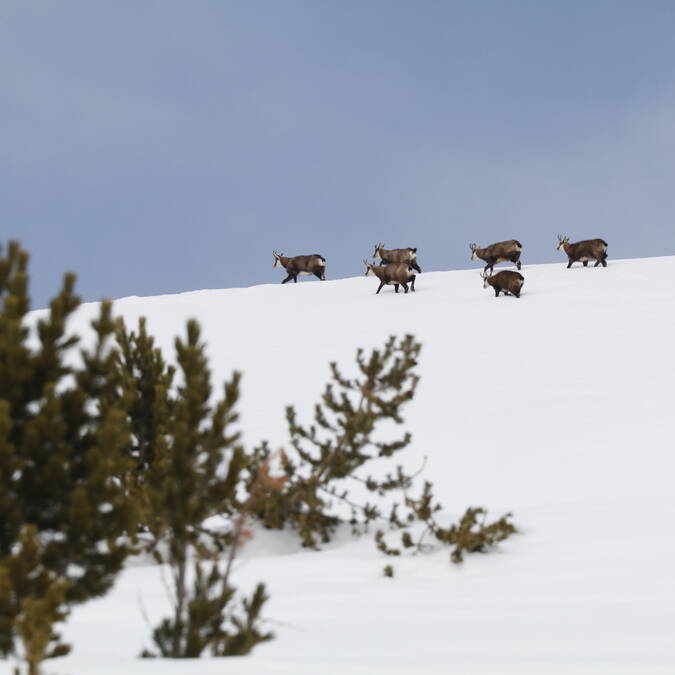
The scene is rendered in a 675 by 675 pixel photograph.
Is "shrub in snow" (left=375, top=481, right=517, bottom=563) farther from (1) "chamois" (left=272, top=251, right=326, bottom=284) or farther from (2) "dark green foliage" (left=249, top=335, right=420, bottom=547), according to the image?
(1) "chamois" (left=272, top=251, right=326, bottom=284)

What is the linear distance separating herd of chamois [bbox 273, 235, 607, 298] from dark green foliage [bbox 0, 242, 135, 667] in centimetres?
2444

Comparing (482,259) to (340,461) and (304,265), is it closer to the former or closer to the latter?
(304,265)

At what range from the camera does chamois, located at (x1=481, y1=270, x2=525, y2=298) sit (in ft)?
93.0

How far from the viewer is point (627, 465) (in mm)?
13094

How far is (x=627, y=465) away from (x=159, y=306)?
20687mm

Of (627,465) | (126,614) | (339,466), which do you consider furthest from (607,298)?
(126,614)

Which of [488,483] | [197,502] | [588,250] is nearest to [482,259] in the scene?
[588,250]

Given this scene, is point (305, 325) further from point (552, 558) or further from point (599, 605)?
point (599, 605)

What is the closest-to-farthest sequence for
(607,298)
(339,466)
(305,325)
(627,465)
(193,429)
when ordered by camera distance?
(193,429)
(339,466)
(627,465)
(305,325)
(607,298)

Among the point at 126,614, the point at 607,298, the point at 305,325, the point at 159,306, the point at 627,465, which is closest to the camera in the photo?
the point at 126,614

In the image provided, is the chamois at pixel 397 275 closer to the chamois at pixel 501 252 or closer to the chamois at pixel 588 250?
the chamois at pixel 501 252

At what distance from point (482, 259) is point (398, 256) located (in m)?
3.73

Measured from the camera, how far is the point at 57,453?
15.3 feet

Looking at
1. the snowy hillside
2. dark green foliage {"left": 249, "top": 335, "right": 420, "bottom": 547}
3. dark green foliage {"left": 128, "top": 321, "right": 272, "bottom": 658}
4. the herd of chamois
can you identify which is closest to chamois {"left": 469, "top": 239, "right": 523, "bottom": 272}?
the herd of chamois
